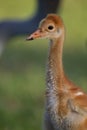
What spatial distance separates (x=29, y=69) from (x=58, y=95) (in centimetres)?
406

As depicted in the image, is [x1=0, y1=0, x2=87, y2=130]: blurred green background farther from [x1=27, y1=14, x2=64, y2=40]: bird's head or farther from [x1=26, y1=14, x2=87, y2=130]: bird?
[x1=27, y1=14, x2=64, y2=40]: bird's head

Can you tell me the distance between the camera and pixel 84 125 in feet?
19.5

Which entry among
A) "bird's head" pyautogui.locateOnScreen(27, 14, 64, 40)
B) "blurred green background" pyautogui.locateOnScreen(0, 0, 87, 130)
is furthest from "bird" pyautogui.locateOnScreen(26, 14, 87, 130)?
"blurred green background" pyautogui.locateOnScreen(0, 0, 87, 130)

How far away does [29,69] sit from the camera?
33.0ft

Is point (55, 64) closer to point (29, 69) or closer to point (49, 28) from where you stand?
point (49, 28)

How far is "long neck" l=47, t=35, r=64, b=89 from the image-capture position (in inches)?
240

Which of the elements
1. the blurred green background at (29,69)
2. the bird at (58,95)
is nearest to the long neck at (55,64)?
the bird at (58,95)

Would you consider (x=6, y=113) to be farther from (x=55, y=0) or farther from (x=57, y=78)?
(x=57, y=78)

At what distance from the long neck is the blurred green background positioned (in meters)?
1.52

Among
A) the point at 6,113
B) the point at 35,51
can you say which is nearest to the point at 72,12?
the point at 35,51

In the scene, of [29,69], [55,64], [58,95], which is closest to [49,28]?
[55,64]

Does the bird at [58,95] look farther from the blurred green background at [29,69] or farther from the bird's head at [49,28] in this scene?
the blurred green background at [29,69]

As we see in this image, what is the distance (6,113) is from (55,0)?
4.67 ft

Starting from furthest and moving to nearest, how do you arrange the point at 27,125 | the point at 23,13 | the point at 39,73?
the point at 23,13, the point at 39,73, the point at 27,125
